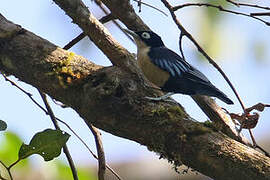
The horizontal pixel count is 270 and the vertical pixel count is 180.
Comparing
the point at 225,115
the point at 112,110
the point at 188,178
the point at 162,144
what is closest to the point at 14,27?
the point at 112,110

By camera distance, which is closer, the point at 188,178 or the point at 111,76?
the point at 111,76

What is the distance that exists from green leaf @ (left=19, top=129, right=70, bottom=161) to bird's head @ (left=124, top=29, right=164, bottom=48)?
1.21m

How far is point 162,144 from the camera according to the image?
2.83m

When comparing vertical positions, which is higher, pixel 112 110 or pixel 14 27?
pixel 14 27

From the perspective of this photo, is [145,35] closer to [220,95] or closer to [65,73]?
[220,95]

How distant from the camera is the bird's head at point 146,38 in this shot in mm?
3846

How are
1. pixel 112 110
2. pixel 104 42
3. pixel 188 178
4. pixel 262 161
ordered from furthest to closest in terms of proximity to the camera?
pixel 188 178
pixel 104 42
pixel 112 110
pixel 262 161

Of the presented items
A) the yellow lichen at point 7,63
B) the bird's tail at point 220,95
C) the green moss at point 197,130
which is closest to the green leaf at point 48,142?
the yellow lichen at point 7,63

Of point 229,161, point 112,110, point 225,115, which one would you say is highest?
point 112,110

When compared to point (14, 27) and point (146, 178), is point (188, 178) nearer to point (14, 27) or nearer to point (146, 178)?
point (146, 178)

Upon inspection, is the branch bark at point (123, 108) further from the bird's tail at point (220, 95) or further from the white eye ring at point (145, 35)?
the white eye ring at point (145, 35)

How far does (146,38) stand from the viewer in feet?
12.8

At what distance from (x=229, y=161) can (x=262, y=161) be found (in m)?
0.15

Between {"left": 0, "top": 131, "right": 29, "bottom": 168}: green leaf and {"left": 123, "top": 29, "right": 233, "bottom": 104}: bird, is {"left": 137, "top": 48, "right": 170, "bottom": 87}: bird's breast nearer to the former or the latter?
{"left": 123, "top": 29, "right": 233, "bottom": 104}: bird
